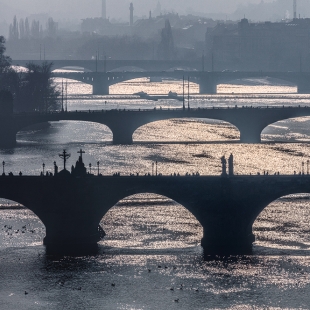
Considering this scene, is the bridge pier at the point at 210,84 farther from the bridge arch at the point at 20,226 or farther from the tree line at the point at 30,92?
the bridge arch at the point at 20,226

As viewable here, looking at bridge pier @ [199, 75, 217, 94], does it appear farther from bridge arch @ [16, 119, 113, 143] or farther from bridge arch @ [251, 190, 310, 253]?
bridge arch @ [251, 190, 310, 253]

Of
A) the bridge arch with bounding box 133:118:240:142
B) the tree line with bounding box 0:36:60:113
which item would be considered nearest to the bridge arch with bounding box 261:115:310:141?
the bridge arch with bounding box 133:118:240:142

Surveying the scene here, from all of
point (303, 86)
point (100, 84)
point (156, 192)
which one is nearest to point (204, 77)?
point (303, 86)

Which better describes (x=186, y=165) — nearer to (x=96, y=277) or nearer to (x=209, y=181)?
Answer: (x=209, y=181)

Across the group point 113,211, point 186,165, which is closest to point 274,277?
point 113,211

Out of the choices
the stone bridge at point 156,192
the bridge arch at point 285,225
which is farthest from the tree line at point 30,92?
the stone bridge at point 156,192

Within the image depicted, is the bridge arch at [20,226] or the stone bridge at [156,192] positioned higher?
the stone bridge at [156,192]
